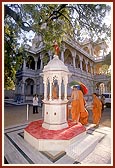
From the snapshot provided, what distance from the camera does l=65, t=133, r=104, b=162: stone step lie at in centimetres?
429

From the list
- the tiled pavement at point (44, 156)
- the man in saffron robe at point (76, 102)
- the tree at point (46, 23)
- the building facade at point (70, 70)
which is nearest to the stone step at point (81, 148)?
the tiled pavement at point (44, 156)

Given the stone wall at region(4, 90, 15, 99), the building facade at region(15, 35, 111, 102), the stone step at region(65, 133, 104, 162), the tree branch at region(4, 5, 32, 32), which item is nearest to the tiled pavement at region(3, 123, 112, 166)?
the stone step at region(65, 133, 104, 162)

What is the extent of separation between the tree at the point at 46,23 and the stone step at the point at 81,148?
4577 mm

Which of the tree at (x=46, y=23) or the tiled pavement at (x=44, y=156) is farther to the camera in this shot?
the tree at (x=46, y=23)

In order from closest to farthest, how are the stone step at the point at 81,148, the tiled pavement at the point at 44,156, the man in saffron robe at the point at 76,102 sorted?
the tiled pavement at the point at 44,156 → the stone step at the point at 81,148 → the man in saffron robe at the point at 76,102

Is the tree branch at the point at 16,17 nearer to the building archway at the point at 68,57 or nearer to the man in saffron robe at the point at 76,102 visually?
the man in saffron robe at the point at 76,102

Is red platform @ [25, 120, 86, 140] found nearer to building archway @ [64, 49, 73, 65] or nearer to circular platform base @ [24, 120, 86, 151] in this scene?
circular platform base @ [24, 120, 86, 151]

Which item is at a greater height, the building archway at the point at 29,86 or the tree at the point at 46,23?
the tree at the point at 46,23

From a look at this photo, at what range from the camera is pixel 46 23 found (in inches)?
294

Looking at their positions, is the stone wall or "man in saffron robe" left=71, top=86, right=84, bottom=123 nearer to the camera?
"man in saffron robe" left=71, top=86, right=84, bottom=123

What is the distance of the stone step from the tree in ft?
15.0

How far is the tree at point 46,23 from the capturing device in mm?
6252

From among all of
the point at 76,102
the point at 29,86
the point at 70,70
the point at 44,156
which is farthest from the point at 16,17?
the point at 29,86

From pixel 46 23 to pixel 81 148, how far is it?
5887 millimetres
